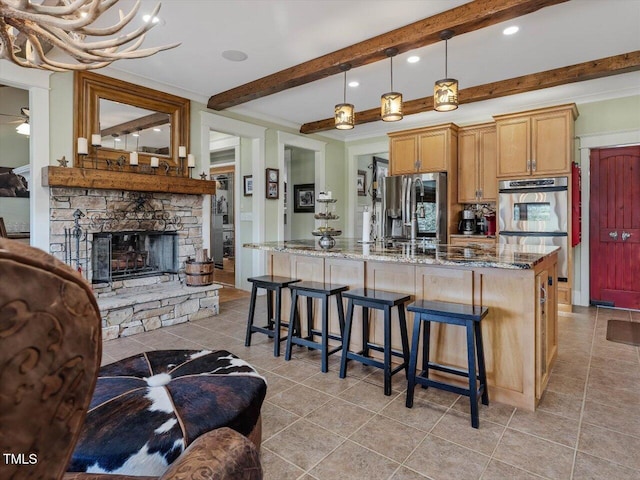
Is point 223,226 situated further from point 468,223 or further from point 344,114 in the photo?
point 344,114

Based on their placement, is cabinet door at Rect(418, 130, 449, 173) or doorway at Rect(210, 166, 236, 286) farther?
doorway at Rect(210, 166, 236, 286)

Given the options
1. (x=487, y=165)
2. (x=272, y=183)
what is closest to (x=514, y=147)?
(x=487, y=165)

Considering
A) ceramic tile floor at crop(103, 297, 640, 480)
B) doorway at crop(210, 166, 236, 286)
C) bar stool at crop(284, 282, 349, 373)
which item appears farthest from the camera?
doorway at crop(210, 166, 236, 286)

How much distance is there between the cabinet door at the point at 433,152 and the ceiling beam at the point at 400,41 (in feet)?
7.34

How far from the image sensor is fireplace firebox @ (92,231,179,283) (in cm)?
402

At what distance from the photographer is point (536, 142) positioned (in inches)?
178

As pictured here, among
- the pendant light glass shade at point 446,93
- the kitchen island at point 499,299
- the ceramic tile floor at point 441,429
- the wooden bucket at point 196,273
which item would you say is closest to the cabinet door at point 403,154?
the pendant light glass shade at point 446,93

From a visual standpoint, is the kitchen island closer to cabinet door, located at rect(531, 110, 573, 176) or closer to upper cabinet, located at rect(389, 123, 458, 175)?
cabinet door, located at rect(531, 110, 573, 176)

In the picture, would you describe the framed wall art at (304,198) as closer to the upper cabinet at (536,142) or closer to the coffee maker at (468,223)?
the coffee maker at (468,223)

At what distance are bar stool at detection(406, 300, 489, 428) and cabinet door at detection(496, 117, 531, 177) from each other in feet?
9.94

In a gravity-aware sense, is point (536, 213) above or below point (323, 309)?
above

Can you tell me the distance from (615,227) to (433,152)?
237 cm

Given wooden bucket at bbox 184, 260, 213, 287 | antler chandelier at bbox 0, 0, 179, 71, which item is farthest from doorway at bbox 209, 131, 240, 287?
antler chandelier at bbox 0, 0, 179, 71

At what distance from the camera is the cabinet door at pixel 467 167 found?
529 cm
